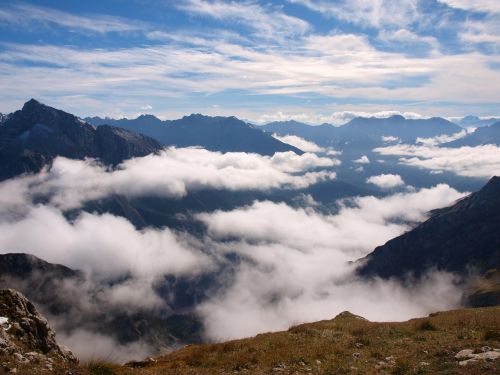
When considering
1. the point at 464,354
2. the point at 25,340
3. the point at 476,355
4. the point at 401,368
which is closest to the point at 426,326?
the point at 464,354

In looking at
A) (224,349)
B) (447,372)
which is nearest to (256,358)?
(224,349)

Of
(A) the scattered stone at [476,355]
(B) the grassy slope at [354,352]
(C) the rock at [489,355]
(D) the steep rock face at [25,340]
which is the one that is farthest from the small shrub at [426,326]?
(D) the steep rock face at [25,340]

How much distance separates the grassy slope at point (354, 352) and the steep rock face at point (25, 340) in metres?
3.59

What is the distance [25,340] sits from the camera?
21578 mm

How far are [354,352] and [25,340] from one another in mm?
19973

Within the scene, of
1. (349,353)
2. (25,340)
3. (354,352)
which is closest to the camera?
(25,340)

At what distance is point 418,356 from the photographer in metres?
24.8

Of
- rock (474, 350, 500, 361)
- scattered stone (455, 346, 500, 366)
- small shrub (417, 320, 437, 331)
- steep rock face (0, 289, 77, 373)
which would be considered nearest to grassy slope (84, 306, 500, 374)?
small shrub (417, 320, 437, 331)

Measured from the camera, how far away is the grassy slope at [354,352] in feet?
74.6

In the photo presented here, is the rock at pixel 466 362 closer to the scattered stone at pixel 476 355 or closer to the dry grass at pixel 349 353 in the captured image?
the scattered stone at pixel 476 355

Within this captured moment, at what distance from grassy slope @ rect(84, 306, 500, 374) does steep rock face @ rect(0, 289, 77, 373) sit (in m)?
3.59

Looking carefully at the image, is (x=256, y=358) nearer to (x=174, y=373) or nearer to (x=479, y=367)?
(x=174, y=373)

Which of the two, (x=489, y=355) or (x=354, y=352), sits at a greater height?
(x=489, y=355)

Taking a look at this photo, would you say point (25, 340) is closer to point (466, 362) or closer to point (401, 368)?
point (401, 368)
